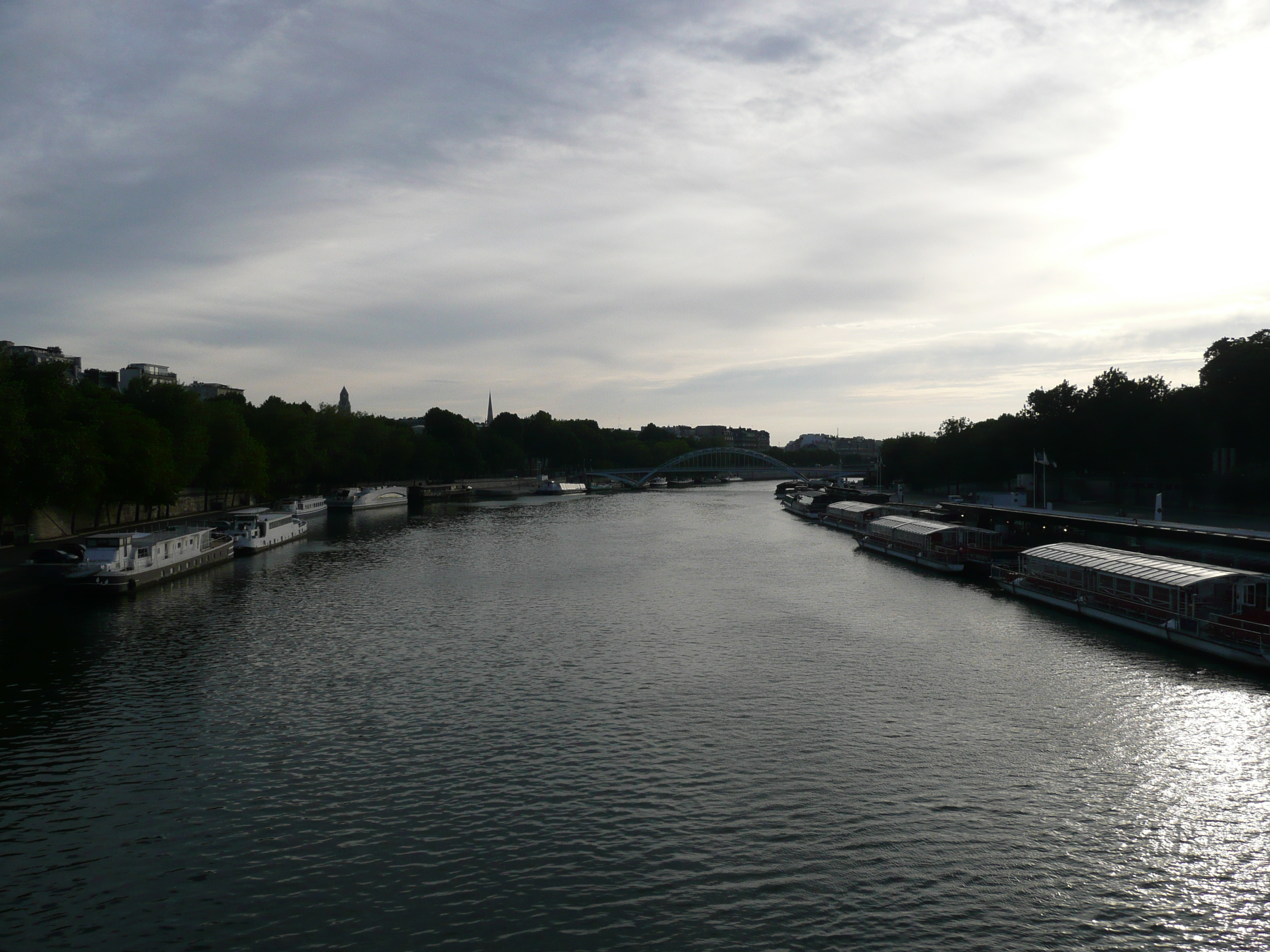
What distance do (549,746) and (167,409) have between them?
60.6 metres

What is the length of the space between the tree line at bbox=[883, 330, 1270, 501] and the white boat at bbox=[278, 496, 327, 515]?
72.5 m

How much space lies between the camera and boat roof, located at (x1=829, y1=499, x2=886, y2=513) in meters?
76.9

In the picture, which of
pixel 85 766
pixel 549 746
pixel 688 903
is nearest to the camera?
pixel 688 903

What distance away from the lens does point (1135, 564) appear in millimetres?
34875

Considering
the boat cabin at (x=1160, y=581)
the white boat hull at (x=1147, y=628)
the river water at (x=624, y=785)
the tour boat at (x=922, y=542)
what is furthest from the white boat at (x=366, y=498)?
the boat cabin at (x=1160, y=581)

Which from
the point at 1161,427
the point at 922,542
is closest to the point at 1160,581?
the point at 922,542

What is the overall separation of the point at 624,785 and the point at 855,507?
6580 centimetres

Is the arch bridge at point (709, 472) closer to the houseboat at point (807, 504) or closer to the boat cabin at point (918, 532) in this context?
the houseboat at point (807, 504)

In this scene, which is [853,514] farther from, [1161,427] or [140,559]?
[140,559]

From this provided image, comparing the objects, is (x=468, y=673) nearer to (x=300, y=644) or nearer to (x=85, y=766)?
(x=300, y=644)

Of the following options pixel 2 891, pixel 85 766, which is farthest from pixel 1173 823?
pixel 85 766

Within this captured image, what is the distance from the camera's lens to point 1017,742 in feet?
65.8

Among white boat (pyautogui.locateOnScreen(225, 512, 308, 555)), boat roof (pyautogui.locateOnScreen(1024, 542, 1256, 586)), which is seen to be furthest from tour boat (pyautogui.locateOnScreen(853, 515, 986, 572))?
white boat (pyautogui.locateOnScreen(225, 512, 308, 555))

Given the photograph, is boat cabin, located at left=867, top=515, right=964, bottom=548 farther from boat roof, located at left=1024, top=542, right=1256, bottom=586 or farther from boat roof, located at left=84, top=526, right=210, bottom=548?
boat roof, located at left=84, top=526, right=210, bottom=548
